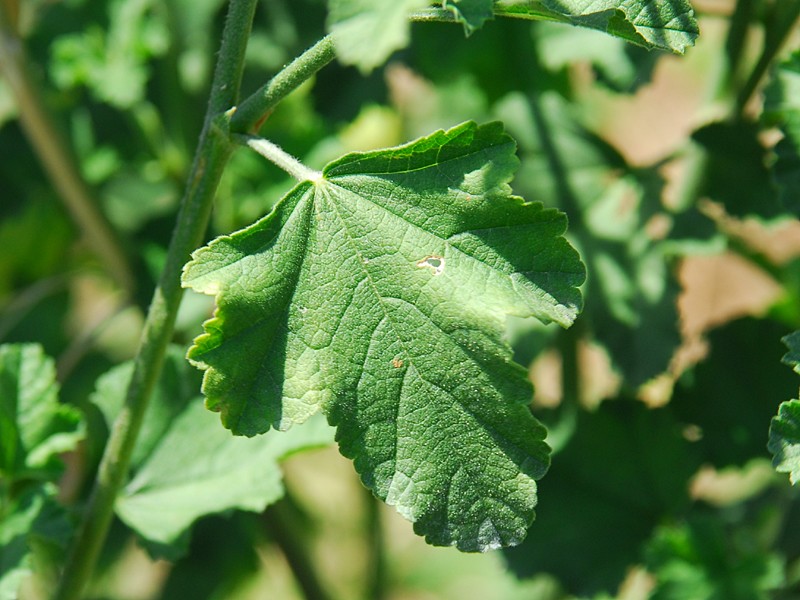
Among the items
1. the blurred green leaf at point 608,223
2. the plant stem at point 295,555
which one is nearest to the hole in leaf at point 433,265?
the blurred green leaf at point 608,223

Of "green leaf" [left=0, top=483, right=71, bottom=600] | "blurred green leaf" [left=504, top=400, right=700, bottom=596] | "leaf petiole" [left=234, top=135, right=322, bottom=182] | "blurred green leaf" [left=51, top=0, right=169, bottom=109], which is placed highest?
"leaf petiole" [left=234, top=135, right=322, bottom=182]

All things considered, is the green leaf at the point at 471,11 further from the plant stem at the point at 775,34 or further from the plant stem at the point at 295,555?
the plant stem at the point at 295,555

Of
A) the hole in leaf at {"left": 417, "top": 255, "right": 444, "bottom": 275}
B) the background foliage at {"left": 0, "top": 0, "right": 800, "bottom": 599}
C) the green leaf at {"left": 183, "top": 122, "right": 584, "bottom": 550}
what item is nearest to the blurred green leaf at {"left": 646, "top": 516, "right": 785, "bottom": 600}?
the background foliage at {"left": 0, "top": 0, "right": 800, "bottom": 599}

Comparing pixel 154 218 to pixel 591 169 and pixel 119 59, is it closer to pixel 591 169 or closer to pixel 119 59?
pixel 119 59

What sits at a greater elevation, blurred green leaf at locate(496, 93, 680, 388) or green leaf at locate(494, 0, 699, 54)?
green leaf at locate(494, 0, 699, 54)

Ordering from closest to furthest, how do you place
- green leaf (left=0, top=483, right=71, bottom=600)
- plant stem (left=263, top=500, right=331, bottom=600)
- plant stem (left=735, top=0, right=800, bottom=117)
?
1. green leaf (left=0, top=483, right=71, bottom=600)
2. plant stem (left=735, top=0, right=800, bottom=117)
3. plant stem (left=263, top=500, right=331, bottom=600)

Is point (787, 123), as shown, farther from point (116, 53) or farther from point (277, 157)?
point (116, 53)

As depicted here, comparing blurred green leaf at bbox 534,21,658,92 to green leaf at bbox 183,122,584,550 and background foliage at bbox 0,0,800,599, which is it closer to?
background foliage at bbox 0,0,800,599

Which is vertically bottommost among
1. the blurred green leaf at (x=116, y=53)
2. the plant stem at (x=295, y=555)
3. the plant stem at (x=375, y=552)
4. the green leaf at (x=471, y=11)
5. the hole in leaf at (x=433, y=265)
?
the plant stem at (x=375, y=552)
